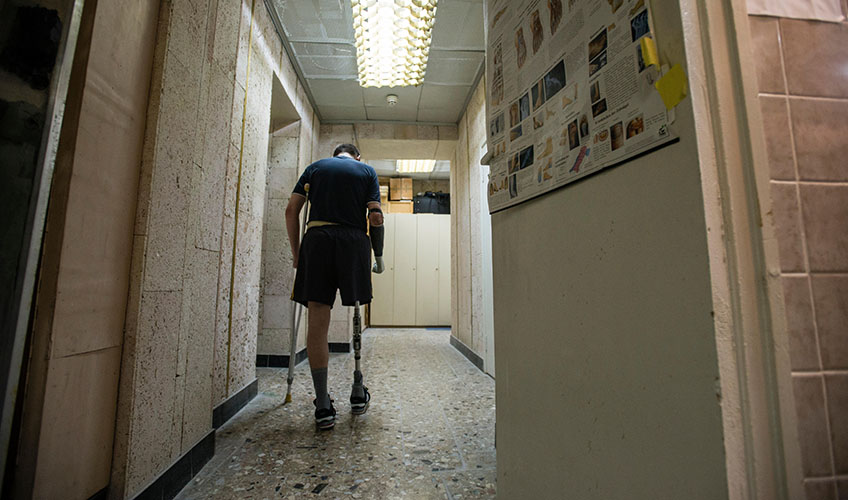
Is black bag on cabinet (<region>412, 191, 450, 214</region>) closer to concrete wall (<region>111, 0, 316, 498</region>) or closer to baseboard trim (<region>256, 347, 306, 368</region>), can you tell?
baseboard trim (<region>256, 347, 306, 368</region>)

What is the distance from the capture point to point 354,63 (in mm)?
3059

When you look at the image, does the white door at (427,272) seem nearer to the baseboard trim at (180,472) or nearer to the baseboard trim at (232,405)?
the baseboard trim at (232,405)

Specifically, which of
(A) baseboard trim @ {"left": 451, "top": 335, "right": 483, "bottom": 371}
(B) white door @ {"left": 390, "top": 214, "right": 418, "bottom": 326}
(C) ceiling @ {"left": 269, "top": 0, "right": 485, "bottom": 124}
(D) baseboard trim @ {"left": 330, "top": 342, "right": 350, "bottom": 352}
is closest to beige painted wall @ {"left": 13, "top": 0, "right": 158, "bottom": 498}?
(C) ceiling @ {"left": 269, "top": 0, "right": 485, "bottom": 124}

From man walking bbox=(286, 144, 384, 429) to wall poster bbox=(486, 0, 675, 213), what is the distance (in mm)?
986

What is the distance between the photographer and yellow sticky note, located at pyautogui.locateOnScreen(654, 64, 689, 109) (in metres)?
0.47

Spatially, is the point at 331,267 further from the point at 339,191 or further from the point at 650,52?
the point at 650,52

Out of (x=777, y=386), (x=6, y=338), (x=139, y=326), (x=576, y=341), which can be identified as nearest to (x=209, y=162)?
(x=139, y=326)

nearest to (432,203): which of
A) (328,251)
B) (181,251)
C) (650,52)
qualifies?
(328,251)

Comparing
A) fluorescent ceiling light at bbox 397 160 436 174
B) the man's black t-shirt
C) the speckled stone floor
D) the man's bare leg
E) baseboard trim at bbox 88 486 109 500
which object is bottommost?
the speckled stone floor

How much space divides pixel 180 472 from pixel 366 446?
67 centimetres

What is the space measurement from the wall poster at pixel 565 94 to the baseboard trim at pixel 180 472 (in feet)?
4.39

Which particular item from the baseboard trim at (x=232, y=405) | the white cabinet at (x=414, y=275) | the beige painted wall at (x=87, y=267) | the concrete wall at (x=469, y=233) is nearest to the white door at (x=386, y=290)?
the white cabinet at (x=414, y=275)

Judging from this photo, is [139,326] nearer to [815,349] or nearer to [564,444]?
[564,444]

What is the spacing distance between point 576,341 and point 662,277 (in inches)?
9.3
